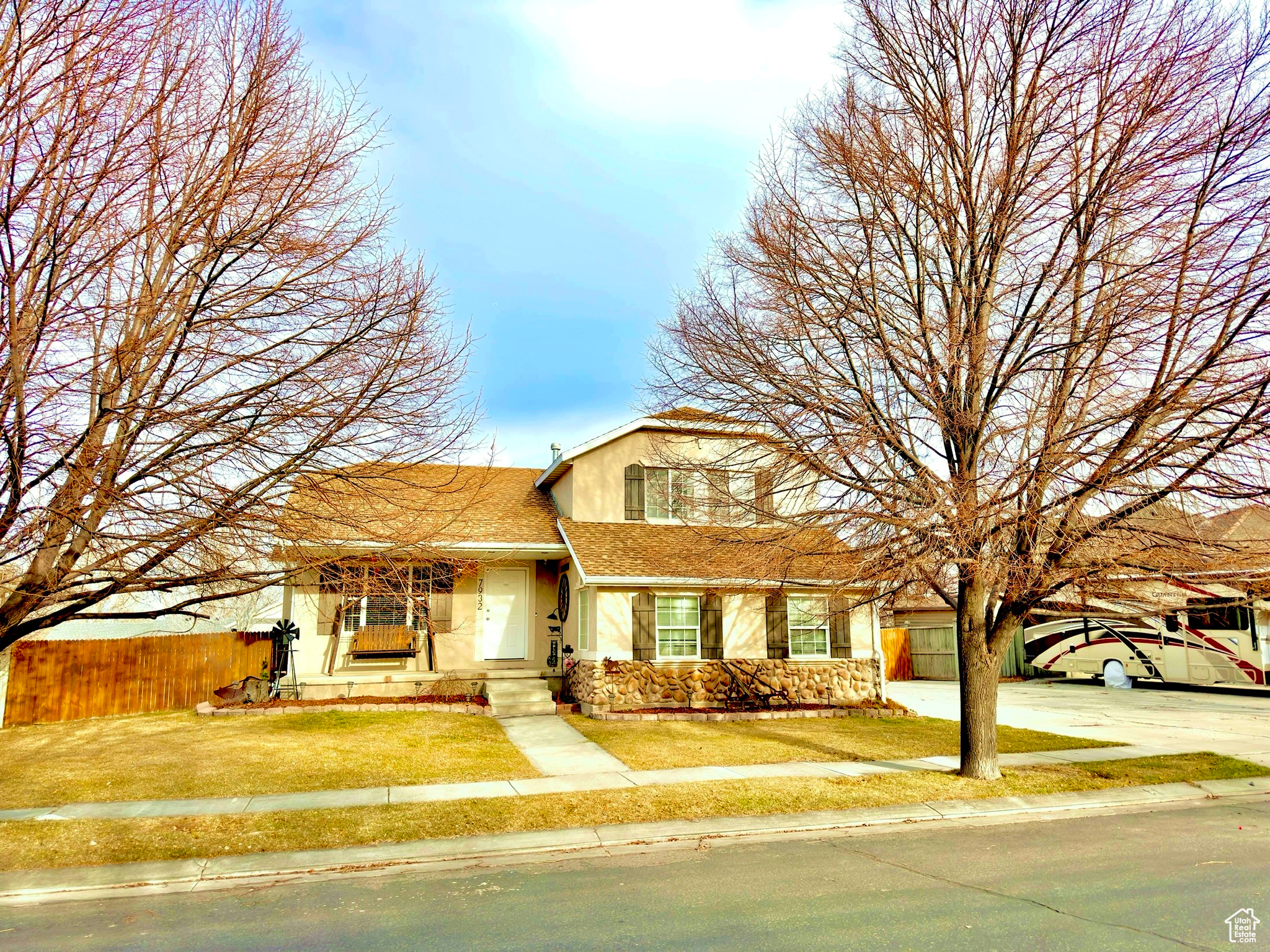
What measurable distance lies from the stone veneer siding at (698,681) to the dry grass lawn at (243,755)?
2381 mm

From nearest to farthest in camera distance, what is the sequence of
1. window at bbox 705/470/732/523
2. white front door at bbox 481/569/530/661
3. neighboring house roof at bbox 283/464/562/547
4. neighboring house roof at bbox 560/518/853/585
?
neighboring house roof at bbox 283/464/562/547 < neighboring house roof at bbox 560/518/853/585 < window at bbox 705/470/732/523 < white front door at bbox 481/569/530/661

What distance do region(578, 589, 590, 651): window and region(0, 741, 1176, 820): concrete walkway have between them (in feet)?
16.4

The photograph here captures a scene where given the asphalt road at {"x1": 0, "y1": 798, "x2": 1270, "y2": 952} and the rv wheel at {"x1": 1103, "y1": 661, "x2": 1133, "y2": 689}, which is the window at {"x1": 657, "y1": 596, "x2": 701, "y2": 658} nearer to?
the asphalt road at {"x1": 0, "y1": 798, "x2": 1270, "y2": 952}

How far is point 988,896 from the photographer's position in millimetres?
6125

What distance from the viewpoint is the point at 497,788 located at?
9734 millimetres

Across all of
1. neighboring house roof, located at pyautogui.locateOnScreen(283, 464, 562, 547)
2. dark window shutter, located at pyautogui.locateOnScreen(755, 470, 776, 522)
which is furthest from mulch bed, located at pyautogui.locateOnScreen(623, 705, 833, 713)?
neighboring house roof, located at pyautogui.locateOnScreen(283, 464, 562, 547)

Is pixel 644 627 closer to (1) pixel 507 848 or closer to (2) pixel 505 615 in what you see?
(2) pixel 505 615

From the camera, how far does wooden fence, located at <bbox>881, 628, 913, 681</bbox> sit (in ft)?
100

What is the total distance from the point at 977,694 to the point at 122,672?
16045 mm

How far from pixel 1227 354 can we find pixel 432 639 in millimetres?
14850

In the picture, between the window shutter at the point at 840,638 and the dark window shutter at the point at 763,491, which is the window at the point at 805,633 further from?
the dark window shutter at the point at 763,491

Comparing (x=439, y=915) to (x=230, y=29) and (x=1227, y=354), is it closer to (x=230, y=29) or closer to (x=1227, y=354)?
(x=230, y=29)

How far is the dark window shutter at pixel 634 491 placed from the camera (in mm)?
18688

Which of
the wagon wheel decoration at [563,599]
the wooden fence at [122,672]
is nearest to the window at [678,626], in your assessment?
the wagon wheel decoration at [563,599]
